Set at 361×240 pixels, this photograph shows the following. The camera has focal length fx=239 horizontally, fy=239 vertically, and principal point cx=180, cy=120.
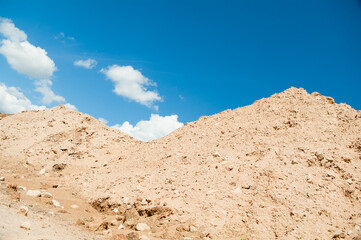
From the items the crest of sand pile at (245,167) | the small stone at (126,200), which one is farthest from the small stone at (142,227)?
the small stone at (126,200)

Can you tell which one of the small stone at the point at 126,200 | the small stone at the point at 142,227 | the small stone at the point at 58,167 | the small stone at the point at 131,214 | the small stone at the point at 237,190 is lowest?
the small stone at the point at 142,227

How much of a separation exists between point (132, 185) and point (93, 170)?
3.65 metres

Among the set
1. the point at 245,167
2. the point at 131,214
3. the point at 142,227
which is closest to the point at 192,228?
the point at 142,227

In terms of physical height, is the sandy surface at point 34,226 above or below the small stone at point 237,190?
below

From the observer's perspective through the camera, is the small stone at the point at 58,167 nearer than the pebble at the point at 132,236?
No

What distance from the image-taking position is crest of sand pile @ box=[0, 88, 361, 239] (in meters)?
5.90

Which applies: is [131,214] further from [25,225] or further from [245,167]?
[245,167]

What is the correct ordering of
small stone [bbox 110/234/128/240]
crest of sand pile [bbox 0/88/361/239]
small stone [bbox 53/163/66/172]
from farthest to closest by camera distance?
small stone [bbox 53/163/66/172] → crest of sand pile [bbox 0/88/361/239] → small stone [bbox 110/234/128/240]

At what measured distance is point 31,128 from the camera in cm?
1566

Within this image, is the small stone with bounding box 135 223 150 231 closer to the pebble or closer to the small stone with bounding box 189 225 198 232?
the pebble

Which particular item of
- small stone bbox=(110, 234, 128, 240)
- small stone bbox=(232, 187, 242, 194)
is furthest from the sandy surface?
small stone bbox=(232, 187, 242, 194)

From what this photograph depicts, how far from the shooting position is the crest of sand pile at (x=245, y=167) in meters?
5.90

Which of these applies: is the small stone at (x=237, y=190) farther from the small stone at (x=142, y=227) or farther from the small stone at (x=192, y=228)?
the small stone at (x=142, y=227)

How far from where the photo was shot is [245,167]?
781 cm
